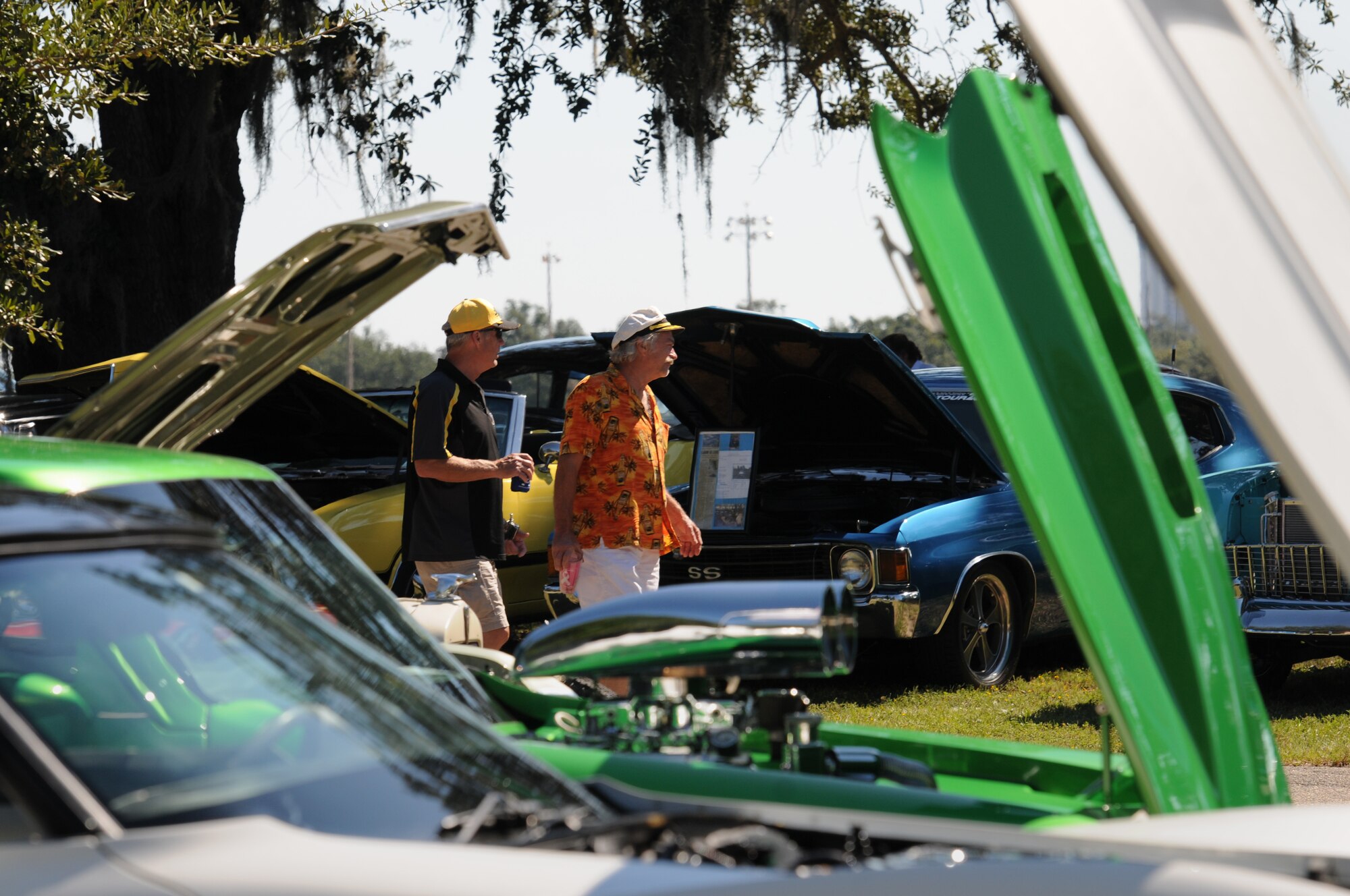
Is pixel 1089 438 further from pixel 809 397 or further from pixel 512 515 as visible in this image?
pixel 512 515

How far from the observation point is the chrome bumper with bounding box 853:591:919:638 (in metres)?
7.33

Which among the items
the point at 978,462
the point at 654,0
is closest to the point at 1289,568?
the point at 978,462

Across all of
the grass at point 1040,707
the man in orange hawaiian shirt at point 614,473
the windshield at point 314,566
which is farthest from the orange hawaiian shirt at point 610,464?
the windshield at point 314,566

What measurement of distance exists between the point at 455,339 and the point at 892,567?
2.64m

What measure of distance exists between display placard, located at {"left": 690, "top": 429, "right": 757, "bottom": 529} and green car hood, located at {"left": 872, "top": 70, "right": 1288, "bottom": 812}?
534cm

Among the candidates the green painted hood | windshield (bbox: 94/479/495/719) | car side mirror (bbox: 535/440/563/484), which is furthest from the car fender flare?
the green painted hood

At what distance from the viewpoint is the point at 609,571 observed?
229 inches

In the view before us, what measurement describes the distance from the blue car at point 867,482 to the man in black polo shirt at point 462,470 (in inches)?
70.7

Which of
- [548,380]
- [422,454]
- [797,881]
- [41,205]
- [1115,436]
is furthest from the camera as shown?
[548,380]

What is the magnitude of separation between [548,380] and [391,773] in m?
8.67

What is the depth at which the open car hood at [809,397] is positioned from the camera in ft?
25.7

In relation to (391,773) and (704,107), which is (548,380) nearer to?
(704,107)

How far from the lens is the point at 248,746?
2.10 metres

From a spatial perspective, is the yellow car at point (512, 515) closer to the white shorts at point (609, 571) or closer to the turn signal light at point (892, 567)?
the white shorts at point (609, 571)
